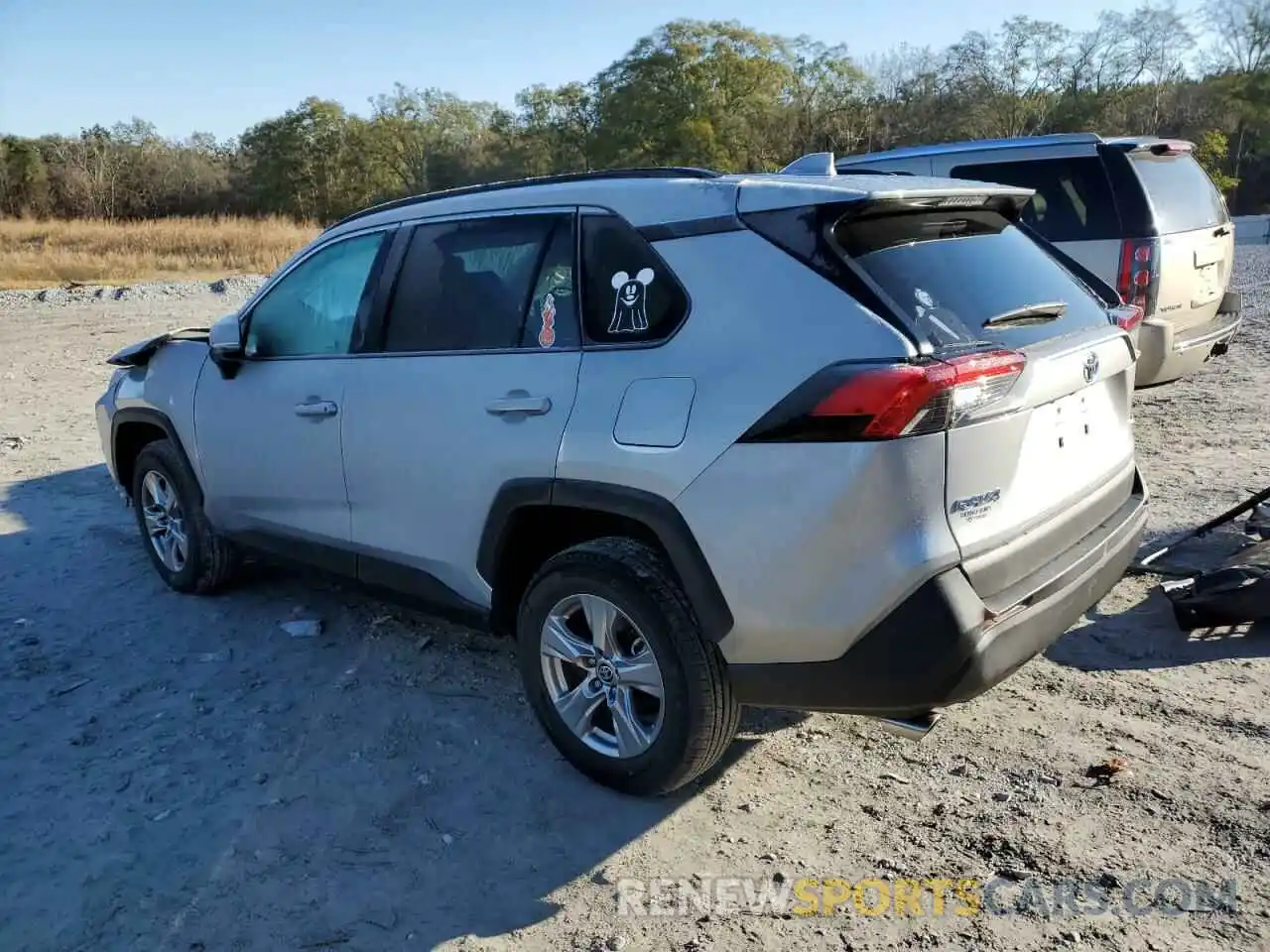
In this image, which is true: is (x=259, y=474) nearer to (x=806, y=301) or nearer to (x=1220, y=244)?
(x=806, y=301)

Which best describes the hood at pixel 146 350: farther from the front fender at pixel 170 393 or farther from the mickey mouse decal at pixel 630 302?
the mickey mouse decal at pixel 630 302

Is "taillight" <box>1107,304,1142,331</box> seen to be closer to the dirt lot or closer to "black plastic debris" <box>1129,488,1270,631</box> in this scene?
"black plastic debris" <box>1129,488,1270,631</box>

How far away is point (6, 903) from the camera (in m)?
2.77

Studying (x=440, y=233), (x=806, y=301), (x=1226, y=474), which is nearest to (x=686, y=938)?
(x=806, y=301)

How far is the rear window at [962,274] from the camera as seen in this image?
8.93 ft

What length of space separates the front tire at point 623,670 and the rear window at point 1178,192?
221 inches

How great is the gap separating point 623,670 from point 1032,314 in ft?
5.39

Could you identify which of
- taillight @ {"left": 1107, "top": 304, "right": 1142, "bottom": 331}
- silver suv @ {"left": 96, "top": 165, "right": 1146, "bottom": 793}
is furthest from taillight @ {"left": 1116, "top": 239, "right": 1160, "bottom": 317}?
silver suv @ {"left": 96, "top": 165, "right": 1146, "bottom": 793}

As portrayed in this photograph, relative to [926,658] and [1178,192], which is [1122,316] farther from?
[1178,192]

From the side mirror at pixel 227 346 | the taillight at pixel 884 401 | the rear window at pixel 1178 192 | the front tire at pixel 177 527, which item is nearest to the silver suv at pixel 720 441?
the taillight at pixel 884 401

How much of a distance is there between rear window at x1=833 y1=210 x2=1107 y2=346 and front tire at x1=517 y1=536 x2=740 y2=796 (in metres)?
1.04

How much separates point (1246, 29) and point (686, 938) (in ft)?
221

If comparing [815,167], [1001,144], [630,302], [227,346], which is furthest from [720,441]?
[1001,144]

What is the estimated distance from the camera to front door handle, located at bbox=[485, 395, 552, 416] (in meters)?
3.14
